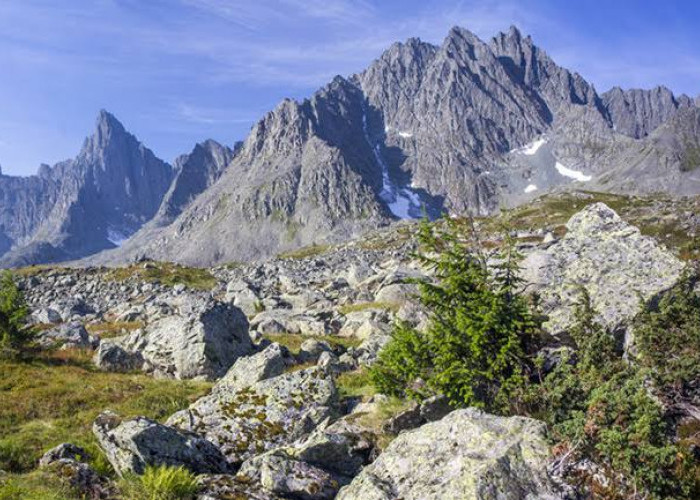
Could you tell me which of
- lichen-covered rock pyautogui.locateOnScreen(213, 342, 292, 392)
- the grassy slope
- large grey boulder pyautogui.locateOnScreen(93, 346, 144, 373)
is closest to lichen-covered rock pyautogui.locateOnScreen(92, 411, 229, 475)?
the grassy slope

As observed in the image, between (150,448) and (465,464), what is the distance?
6286 mm

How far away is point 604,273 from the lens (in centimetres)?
1417

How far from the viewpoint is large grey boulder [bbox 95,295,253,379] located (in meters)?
21.3

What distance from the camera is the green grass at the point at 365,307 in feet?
111

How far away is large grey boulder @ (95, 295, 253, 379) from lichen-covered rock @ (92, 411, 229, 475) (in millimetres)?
10543

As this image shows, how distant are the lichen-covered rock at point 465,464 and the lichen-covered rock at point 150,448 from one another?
12.2 ft

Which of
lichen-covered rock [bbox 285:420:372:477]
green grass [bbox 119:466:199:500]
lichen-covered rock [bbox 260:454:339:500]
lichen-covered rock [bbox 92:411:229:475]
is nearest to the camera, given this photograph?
green grass [bbox 119:466:199:500]

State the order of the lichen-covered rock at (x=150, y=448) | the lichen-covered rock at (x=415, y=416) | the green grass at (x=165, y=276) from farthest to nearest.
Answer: the green grass at (x=165, y=276) < the lichen-covered rock at (x=415, y=416) < the lichen-covered rock at (x=150, y=448)

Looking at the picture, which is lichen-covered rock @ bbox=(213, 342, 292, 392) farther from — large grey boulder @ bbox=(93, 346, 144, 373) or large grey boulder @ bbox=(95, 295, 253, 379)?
large grey boulder @ bbox=(93, 346, 144, 373)

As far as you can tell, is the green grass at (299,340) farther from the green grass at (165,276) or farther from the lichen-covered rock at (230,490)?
the green grass at (165,276)

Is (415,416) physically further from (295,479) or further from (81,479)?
(81,479)

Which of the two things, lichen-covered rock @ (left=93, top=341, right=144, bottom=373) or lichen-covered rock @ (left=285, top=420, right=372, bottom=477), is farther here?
lichen-covered rock @ (left=93, top=341, right=144, bottom=373)

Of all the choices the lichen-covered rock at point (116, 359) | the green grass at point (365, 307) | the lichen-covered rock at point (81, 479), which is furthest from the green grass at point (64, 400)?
the green grass at point (365, 307)

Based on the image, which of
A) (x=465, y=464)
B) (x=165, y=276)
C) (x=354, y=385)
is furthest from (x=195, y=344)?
(x=165, y=276)
